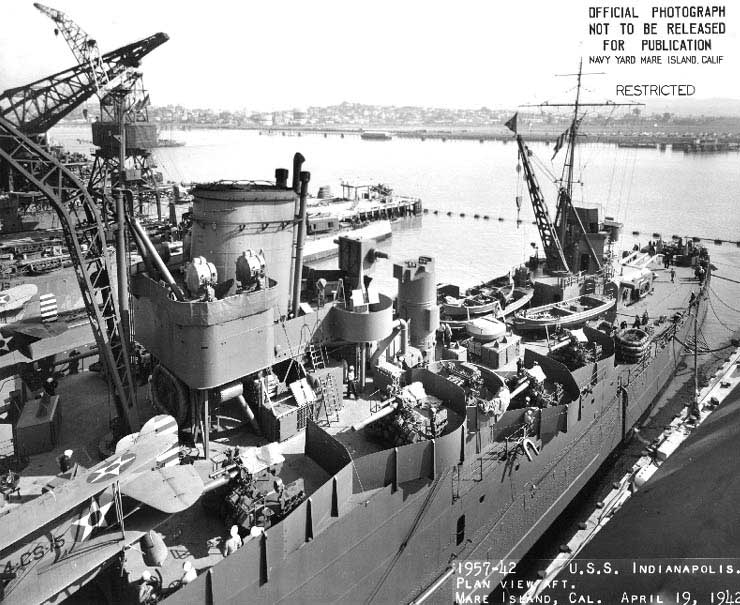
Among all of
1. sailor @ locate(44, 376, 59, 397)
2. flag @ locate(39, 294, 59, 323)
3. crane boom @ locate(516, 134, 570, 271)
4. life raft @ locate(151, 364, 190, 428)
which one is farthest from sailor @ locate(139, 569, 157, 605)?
crane boom @ locate(516, 134, 570, 271)

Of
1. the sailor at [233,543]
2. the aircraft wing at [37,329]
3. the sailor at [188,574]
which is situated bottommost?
the sailor at [188,574]

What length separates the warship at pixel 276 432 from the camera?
25.1ft

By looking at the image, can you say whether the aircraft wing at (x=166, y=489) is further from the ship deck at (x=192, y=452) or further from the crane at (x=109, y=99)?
the crane at (x=109, y=99)

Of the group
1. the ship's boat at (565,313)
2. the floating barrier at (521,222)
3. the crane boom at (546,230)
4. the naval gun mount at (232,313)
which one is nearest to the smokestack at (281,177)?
the naval gun mount at (232,313)

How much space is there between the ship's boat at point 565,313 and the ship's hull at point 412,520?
160 inches

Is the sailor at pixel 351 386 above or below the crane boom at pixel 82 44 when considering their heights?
below

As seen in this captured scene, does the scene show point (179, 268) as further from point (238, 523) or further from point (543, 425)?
point (543, 425)

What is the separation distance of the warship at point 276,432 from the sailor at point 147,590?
0.02m

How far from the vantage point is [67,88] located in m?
33.1

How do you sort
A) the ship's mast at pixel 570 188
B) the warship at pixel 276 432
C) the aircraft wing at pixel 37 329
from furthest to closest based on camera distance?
the ship's mast at pixel 570 188 < the aircraft wing at pixel 37 329 < the warship at pixel 276 432

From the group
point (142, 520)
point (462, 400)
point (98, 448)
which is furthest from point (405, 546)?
point (98, 448)

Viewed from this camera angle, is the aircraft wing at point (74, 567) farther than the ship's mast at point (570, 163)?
No

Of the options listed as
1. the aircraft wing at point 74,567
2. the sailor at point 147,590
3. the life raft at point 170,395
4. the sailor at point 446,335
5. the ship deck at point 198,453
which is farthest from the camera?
the sailor at point 446,335

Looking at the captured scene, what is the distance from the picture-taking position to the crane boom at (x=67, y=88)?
31125 millimetres
